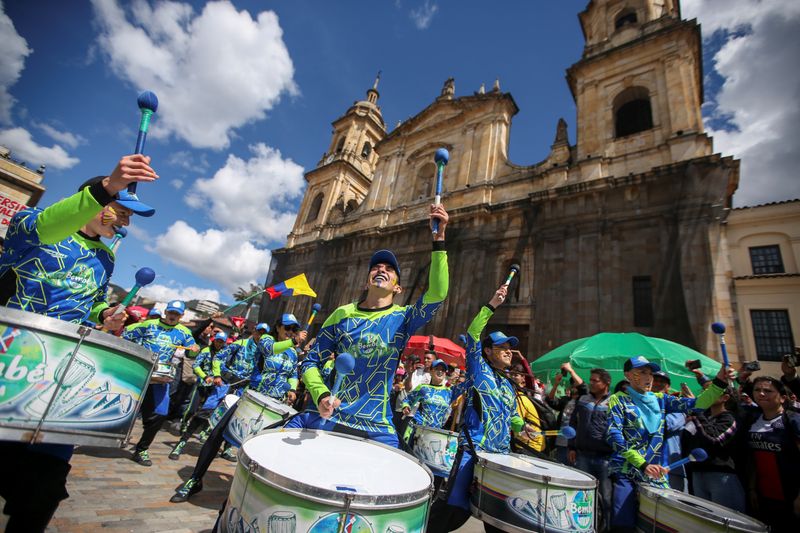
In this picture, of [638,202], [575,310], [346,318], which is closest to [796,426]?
[346,318]

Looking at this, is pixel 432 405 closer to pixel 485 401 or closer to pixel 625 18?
pixel 485 401

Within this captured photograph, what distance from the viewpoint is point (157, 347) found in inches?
207

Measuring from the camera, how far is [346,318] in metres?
2.74

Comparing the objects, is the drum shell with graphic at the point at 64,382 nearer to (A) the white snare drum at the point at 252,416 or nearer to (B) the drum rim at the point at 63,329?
→ (B) the drum rim at the point at 63,329

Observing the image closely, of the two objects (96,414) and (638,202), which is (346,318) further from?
(638,202)

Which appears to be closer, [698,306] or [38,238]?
[38,238]

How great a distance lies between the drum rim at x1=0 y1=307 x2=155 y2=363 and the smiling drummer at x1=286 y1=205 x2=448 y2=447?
1010 millimetres

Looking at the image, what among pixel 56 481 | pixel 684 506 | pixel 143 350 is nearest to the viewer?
pixel 143 350

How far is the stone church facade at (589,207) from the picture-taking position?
11.4 m

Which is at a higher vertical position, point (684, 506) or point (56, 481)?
point (684, 506)

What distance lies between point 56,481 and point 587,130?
18.4m

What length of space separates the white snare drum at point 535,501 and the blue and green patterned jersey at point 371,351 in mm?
1022

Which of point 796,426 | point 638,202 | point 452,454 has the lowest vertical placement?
point 452,454

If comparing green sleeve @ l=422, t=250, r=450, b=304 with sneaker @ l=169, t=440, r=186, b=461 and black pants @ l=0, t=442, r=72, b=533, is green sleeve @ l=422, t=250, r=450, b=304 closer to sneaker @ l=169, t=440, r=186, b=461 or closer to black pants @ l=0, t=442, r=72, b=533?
black pants @ l=0, t=442, r=72, b=533
